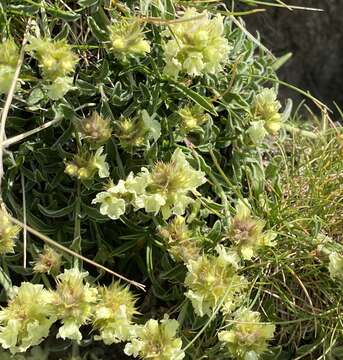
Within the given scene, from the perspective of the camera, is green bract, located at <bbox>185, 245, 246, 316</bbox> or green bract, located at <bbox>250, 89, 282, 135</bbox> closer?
green bract, located at <bbox>185, 245, 246, 316</bbox>

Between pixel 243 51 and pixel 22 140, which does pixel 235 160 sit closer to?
pixel 243 51

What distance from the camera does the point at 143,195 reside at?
1.45 metres

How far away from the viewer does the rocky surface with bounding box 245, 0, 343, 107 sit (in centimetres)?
242

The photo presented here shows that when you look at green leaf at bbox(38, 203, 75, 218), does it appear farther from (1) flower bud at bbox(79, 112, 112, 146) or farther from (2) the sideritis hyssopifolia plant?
(1) flower bud at bbox(79, 112, 112, 146)

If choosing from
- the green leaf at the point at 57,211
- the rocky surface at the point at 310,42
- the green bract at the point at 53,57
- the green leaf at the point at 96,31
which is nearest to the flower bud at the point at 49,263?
the green leaf at the point at 57,211

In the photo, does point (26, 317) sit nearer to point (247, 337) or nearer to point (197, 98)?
point (247, 337)

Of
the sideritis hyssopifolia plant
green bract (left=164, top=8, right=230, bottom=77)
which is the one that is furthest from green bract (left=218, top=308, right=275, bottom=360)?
green bract (left=164, top=8, right=230, bottom=77)

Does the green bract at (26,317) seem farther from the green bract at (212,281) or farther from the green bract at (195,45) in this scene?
the green bract at (195,45)

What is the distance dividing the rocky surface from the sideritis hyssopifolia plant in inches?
25.7

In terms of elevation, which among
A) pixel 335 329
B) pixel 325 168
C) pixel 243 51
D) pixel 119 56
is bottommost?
pixel 335 329

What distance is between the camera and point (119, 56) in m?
1.49

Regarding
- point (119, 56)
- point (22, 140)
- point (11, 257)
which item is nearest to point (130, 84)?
point (119, 56)

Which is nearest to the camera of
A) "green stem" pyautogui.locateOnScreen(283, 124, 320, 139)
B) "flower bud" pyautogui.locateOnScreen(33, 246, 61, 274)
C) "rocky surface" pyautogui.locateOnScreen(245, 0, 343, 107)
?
"flower bud" pyautogui.locateOnScreen(33, 246, 61, 274)

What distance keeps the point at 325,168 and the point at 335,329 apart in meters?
0.41
